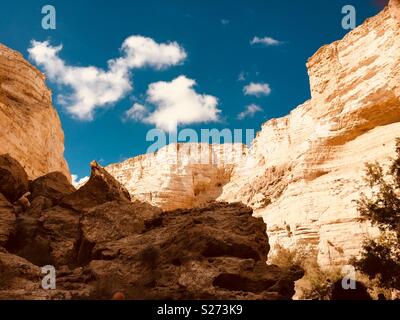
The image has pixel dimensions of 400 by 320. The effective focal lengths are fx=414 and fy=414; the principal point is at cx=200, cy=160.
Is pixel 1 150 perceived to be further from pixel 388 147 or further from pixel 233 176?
pixel 233 176

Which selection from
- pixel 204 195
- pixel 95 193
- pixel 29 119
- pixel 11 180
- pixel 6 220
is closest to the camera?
pixel 6 220

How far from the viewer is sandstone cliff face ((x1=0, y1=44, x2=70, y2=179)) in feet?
92.9

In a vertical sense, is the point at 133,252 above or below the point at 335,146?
below

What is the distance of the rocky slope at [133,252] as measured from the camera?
338 inches

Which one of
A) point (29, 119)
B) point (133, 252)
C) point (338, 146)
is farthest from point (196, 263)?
point (338, 146)

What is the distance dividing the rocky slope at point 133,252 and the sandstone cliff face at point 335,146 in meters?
19.1

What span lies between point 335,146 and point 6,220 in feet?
109

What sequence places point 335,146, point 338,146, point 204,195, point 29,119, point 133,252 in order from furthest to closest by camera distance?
point 204,195, point 335,146, point 338,146, point 29,119, point 133,252

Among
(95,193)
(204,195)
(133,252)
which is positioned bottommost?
(133,252)

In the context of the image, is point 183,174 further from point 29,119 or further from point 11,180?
point 11,180

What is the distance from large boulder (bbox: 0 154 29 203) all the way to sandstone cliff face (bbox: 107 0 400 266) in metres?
21.3

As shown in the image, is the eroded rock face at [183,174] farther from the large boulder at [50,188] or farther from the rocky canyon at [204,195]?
the large boulder at [50,188]

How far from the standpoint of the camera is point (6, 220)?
39.5 ft

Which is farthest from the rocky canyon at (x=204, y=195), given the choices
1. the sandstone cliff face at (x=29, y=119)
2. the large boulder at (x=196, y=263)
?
the sandstone cliff face at (x=29, y=119)
